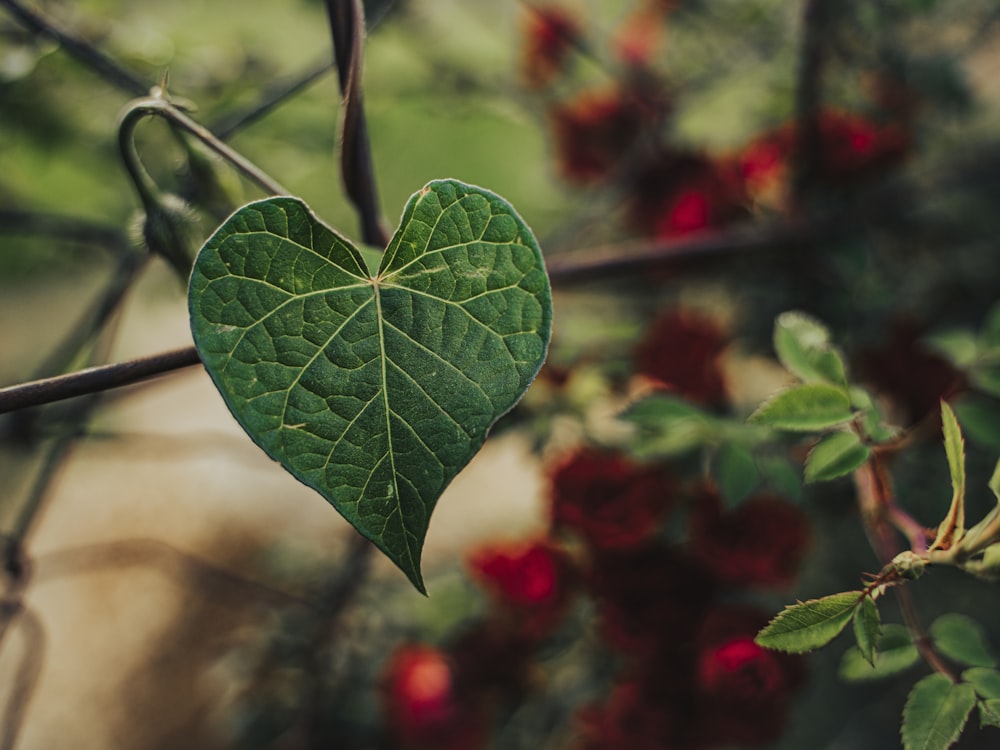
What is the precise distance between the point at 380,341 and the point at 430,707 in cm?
54

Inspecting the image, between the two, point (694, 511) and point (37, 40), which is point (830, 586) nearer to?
point (694, 511)

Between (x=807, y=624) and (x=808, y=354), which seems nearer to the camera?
(x=807, y=624)

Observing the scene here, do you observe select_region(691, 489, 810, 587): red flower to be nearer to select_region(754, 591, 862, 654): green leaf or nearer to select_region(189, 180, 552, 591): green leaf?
select_region(754, 591, 862, 654): green leaf

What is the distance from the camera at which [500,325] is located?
287mm

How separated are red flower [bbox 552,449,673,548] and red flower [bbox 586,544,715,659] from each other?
1.1 inches

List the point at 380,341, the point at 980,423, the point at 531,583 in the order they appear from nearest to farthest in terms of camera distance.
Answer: the point at 380,341 < the point at 980,423 < the point at 531,583

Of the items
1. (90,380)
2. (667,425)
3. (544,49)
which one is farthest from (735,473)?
(544,49)

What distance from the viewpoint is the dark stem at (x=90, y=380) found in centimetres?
28

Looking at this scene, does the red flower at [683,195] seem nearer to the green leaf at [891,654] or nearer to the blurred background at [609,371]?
the blurred background at [609,371]

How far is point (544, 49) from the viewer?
1092 millimetres

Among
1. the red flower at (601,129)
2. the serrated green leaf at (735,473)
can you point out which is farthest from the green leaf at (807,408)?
the red flower at (601,129)

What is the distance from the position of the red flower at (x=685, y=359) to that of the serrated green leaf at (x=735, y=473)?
15 cm

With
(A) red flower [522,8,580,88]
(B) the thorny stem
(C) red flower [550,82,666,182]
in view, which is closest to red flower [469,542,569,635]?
(B) the thorny stem

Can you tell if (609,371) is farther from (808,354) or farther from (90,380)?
(90,380)
